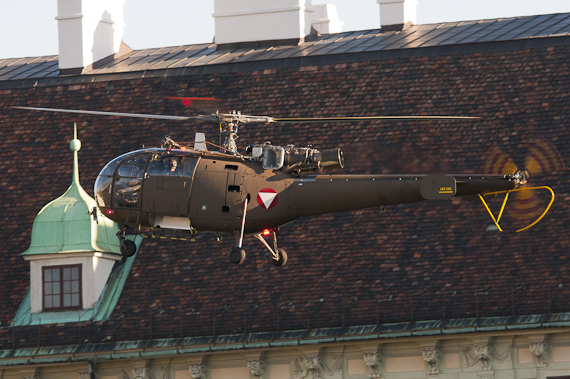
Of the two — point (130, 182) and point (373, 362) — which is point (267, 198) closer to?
point (130, 182)

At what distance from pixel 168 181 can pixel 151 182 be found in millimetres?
420

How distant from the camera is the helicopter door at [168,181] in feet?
125

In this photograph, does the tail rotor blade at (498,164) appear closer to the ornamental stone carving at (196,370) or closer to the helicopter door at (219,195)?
the helicopter door at (219,195)

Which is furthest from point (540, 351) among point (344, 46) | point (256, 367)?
point (344, 46)

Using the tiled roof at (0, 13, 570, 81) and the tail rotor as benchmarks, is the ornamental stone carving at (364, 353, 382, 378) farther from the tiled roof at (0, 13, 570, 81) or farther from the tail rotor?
the tiled roof at (0, 13, 570, 81)

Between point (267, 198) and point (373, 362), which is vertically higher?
point (267, 198)

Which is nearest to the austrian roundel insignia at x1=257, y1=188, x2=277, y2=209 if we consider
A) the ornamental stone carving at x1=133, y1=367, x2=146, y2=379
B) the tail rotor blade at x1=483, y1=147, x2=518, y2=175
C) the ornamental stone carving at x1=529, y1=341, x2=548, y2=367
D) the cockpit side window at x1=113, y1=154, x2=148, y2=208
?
the cockpit side window at x1=113, y1=154, x2=148, y2=208

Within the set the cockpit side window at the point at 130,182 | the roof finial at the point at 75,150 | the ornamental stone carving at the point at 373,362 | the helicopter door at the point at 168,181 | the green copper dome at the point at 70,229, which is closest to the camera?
the helicopter door at the point at 168,181

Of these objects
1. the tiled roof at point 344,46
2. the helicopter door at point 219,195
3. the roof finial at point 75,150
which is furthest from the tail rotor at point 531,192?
the roof finial at point 75,150

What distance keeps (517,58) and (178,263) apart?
1237 cm

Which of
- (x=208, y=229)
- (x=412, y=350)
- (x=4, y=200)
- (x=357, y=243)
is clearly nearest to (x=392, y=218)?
(x=357, y=243)

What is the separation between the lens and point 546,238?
4347 centimetres

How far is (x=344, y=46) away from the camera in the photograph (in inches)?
2109

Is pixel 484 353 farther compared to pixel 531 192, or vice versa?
pixel 531 192
